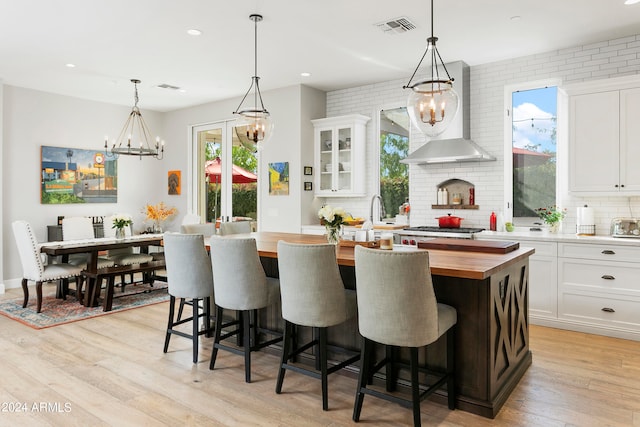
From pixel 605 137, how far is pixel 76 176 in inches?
292

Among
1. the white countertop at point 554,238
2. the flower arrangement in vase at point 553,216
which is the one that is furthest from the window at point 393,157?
the flower arrangement in vase at point 553,216

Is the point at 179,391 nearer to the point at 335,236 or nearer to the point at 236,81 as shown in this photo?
the point at 335,236

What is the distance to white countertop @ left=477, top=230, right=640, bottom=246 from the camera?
4109 mm

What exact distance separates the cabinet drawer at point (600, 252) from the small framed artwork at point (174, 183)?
21.0 ft

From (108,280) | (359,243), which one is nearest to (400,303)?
(359,243)

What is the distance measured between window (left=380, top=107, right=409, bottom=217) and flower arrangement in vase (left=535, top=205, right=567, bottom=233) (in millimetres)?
1869

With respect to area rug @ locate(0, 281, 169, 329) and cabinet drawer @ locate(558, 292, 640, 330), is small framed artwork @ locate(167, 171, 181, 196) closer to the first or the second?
area rug @ locate(0, 281, 169, 329)

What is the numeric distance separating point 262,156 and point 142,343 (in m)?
3.70

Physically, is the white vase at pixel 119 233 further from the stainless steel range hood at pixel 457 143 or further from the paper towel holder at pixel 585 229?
the paper towel holder at pixel 585 229

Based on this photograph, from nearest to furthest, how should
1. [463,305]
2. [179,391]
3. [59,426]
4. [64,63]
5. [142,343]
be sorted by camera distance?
1. [59,426]
2. [463,305]
3. [179,391]
4. [142,343]
5. [64,63]

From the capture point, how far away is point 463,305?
2.75 meters

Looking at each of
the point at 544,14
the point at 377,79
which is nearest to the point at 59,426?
the point at 544,14

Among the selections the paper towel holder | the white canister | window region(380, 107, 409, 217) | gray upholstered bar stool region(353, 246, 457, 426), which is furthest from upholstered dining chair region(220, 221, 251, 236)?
the paper towel holder

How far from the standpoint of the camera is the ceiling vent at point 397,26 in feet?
13.8
